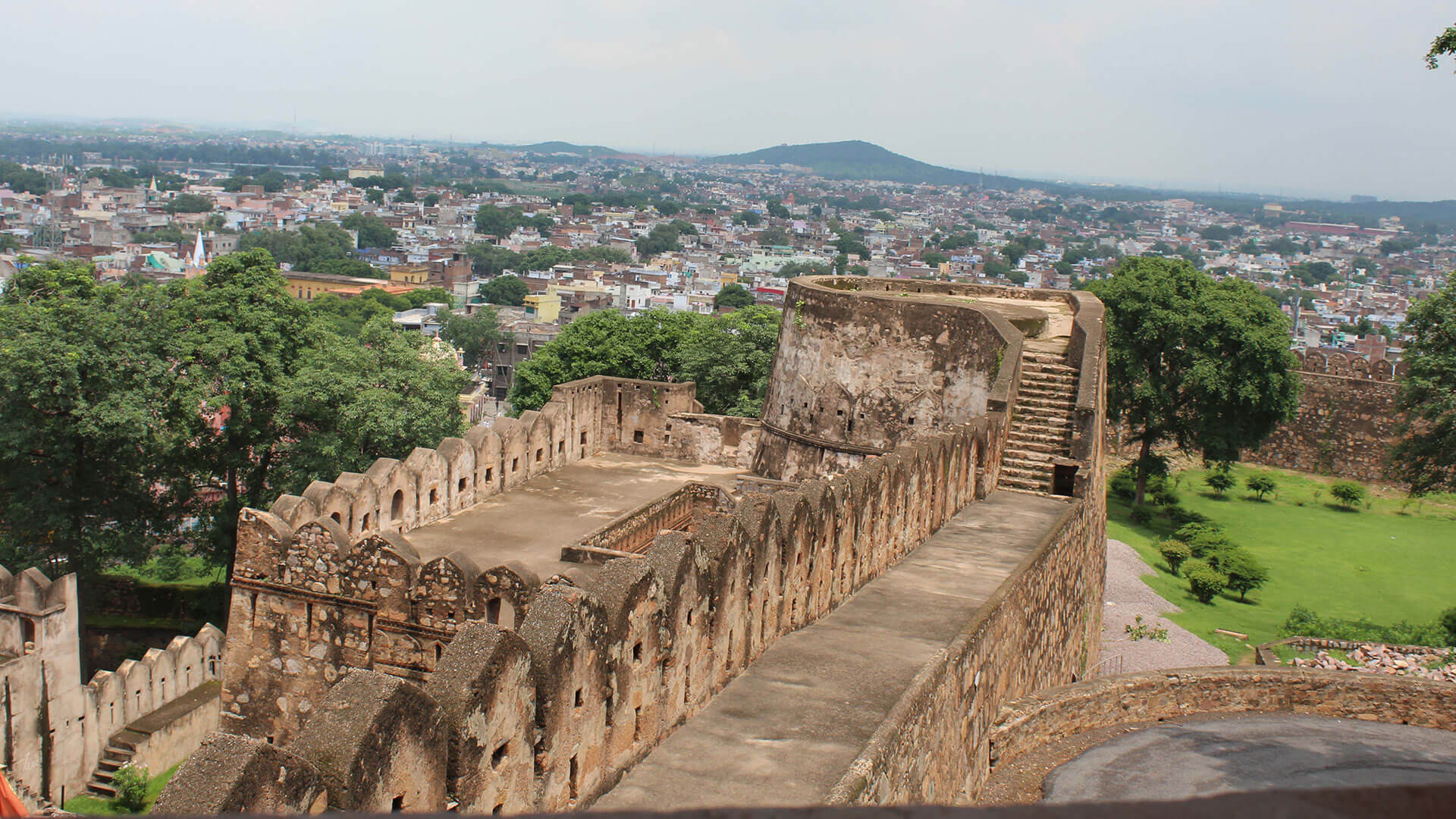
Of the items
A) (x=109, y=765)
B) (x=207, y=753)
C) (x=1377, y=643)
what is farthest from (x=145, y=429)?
(x=1377, y=643)

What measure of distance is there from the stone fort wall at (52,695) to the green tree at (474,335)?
223 feet

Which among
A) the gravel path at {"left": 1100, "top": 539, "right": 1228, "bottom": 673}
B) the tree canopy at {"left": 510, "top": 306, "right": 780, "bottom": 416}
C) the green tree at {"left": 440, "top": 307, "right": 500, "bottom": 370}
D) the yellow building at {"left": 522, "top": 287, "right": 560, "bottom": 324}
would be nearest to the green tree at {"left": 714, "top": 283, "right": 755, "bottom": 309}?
the yellow building at {"left": 522, "top": 287, "right": 560, "bottom": 324}

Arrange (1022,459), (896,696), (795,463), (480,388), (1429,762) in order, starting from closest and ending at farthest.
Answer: (896,696), (1429,762), (1022,459), (795,463), (480,388)

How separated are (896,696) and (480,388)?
68283 mm

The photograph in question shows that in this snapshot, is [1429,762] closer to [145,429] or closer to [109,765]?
[109,765]

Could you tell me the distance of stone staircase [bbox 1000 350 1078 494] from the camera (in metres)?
16.5

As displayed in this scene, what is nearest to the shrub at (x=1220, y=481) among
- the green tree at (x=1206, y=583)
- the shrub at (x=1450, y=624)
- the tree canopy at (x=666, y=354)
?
the green tree at (x=1206, y=583)

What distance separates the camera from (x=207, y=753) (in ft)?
15.4

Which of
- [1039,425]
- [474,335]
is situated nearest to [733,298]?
[474,335]

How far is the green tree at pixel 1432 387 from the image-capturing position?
2467 centimetres

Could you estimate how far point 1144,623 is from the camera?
931 inches

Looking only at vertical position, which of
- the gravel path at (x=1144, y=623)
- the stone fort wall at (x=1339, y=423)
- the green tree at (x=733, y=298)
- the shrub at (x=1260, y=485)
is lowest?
the green tree at (x=733, y=298)

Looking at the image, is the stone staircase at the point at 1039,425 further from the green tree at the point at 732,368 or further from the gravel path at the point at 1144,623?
the green tree at the point at 732,368

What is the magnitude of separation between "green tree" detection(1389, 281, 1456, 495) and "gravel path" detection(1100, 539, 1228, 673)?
586 cm
